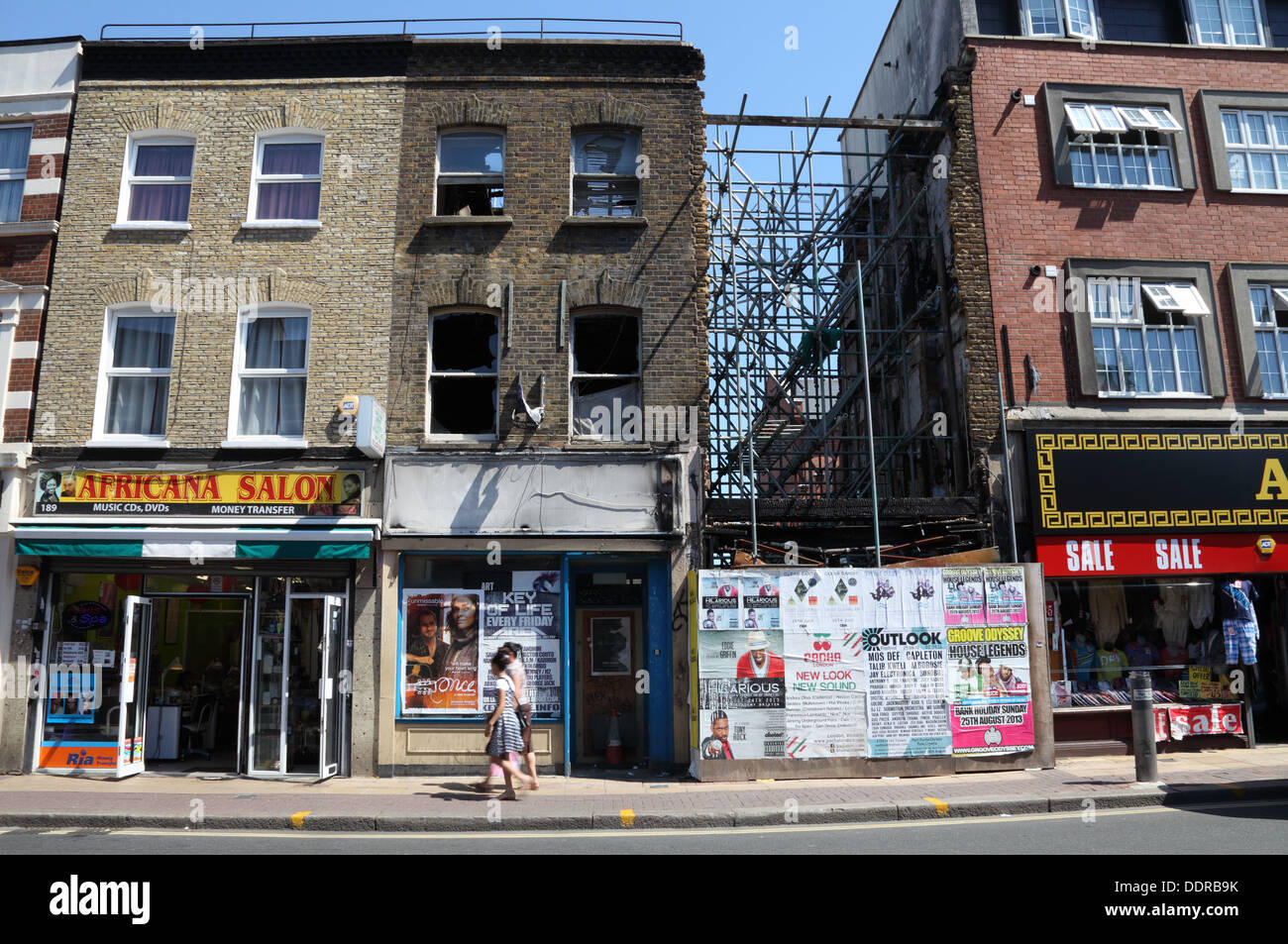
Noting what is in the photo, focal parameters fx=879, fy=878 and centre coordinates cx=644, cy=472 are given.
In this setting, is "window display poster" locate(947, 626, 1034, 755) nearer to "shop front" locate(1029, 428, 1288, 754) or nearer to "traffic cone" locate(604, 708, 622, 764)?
"shop front" locate(1029, 428, 1288, 754)

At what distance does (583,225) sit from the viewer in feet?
47.0

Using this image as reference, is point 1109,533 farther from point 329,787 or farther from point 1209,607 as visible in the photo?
point 329,787

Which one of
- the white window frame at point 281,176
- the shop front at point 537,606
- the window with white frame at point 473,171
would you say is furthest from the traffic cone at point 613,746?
the white window frame at point 281,176

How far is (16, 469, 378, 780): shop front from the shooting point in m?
12.8

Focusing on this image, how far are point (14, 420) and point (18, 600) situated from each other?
2829mm

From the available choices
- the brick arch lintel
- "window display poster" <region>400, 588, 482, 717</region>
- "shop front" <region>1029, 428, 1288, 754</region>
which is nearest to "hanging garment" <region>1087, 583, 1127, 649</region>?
"shop front" <region>1029, 428, 1288, 754</region>

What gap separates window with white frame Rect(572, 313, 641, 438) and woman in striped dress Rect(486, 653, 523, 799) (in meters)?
4.56

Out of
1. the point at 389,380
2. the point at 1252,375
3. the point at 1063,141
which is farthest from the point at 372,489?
the point at 1252,375

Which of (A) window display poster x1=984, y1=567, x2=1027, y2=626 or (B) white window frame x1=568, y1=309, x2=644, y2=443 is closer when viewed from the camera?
(A) window display poster x1=984, y1=567, x2=1027, y2=626

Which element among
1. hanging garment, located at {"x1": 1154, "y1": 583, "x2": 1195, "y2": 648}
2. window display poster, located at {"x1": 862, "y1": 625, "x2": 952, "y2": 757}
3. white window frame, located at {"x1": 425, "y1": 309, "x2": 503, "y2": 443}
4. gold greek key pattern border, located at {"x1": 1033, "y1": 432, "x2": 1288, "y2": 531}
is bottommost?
window display poster, located at {"x1": 862, "y1": 625, "x2": 952, "y2": 757}

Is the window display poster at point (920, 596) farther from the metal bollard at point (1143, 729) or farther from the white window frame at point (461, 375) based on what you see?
the white window frame at point (461, 375)

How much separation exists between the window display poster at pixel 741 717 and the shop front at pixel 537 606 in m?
1.14

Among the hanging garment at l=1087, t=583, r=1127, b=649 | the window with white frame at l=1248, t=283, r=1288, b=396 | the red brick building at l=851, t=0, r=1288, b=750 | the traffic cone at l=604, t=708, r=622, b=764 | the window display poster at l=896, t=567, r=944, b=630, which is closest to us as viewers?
the window display poster at l=896, t=567, r=944, b=630

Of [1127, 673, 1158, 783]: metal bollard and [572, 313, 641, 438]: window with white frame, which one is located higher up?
[572, 313, 641, 438]: window with white frame
